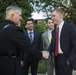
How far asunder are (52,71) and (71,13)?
1398 centimetres

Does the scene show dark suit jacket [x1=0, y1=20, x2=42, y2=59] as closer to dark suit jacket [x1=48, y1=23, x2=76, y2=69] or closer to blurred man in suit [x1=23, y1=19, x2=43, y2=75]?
dark suit jacket [x1=48, y1=23, x2=76, y2=69]

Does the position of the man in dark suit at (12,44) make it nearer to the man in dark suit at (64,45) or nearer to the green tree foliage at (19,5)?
the man in dark suit at (64,45)

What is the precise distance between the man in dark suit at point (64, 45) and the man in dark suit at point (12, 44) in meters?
1.04

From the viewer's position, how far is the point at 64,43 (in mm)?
6844

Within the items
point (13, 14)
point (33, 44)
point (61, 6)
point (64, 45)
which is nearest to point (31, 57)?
point (33, 44)

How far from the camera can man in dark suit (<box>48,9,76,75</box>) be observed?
674cm

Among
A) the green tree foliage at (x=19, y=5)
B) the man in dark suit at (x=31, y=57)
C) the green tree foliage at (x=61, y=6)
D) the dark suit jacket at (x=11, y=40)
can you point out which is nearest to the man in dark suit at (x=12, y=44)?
the dark suit jacket at (x=11, y=40)

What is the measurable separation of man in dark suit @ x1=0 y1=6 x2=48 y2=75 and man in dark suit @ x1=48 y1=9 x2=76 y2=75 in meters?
1.04

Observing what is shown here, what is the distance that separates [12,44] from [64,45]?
157 centimetres

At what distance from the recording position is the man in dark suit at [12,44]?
5625 millimetres

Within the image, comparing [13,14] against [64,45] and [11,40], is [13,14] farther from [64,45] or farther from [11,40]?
[64,45]

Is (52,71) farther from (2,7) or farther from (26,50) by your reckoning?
(2,7)

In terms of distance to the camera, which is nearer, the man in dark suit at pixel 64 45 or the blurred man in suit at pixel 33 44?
the man in dark suit at pixel 64 45

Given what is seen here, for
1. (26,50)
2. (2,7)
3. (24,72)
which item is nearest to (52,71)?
(24,72)
